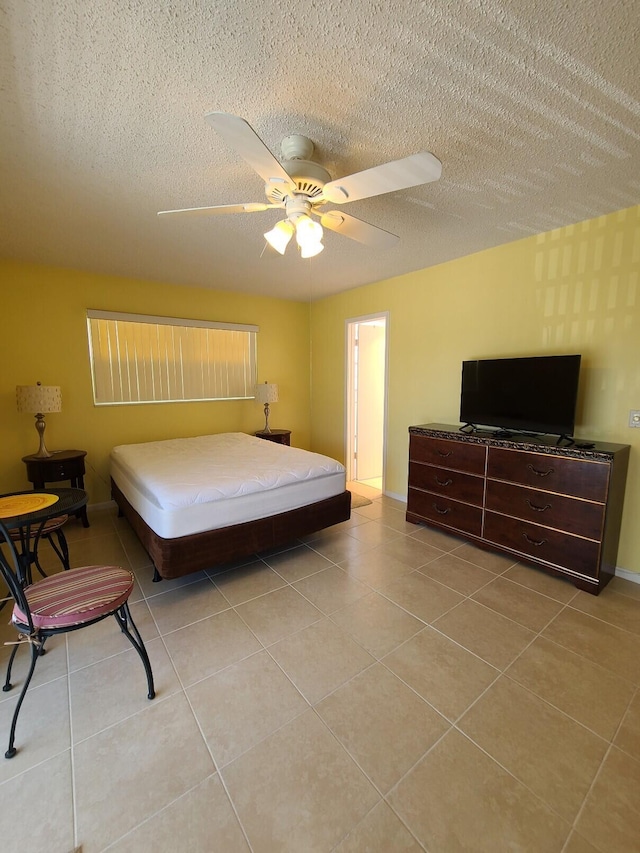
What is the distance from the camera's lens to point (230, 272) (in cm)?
376

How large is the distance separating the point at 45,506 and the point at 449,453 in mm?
2939

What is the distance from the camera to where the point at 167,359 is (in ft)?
14.1

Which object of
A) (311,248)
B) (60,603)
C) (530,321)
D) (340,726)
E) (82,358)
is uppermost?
(311,248)

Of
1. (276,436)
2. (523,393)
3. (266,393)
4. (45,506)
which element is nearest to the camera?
(45,506)

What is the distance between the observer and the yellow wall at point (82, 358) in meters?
3.45

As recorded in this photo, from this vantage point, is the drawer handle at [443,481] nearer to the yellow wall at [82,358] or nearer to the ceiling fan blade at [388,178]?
the ceiling fan blade at [388,178]

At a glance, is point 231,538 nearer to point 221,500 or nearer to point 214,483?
point 221,500

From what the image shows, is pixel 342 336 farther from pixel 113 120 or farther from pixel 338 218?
pixel 113 120

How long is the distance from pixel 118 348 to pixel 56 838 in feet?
12.7

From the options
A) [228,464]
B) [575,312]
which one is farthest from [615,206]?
[228,464]

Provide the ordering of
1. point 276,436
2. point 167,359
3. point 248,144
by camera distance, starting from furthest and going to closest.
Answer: point 276,436 < point 167,359 < point 248,144

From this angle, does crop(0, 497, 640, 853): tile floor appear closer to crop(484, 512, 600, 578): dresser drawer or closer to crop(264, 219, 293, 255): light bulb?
crop(484, 512, 600, 578): dresser drawer

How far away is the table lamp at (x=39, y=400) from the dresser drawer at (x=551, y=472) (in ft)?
12.8

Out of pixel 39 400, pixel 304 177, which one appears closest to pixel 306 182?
pixel 304 177
